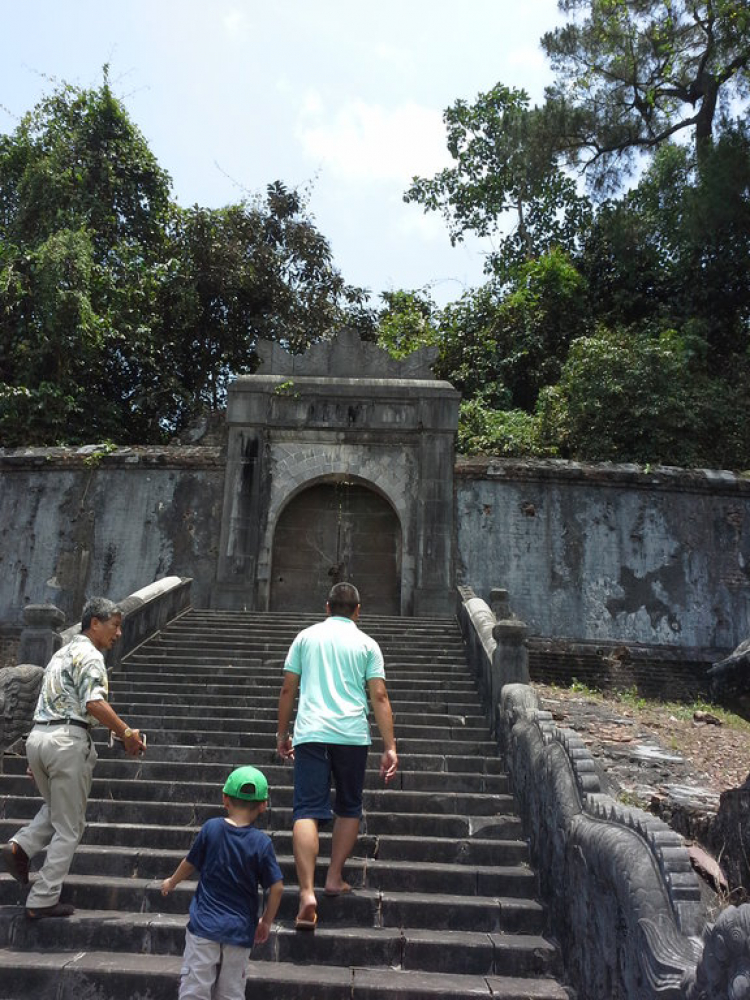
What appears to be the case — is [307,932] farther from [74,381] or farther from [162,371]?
[162,371]

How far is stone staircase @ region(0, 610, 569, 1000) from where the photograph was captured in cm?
405

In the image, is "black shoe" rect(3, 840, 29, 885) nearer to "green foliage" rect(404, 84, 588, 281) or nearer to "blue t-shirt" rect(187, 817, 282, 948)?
"blue t-shirt" rect(187, 817, 282, 948)

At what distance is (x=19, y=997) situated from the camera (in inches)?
157

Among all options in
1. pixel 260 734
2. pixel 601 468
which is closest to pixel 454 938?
pixel 260 734

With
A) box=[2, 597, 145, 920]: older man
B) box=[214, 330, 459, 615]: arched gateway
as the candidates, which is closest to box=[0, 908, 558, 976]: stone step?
box=[2, 597, 145, 920]: older man

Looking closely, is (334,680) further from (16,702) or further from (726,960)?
(16,702)

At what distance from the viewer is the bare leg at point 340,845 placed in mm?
4430

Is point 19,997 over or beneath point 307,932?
beneath

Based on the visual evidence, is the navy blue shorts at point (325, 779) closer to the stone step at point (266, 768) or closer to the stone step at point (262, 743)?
the stone step at point (266, 768)

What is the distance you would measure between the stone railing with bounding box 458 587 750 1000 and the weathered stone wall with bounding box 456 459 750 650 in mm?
7365

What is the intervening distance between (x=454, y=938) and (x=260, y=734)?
2.79m

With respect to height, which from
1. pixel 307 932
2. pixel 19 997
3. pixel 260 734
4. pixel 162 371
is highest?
pixel 162 371

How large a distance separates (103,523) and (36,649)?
6880mm

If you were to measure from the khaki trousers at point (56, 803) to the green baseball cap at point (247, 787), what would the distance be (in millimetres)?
1093
